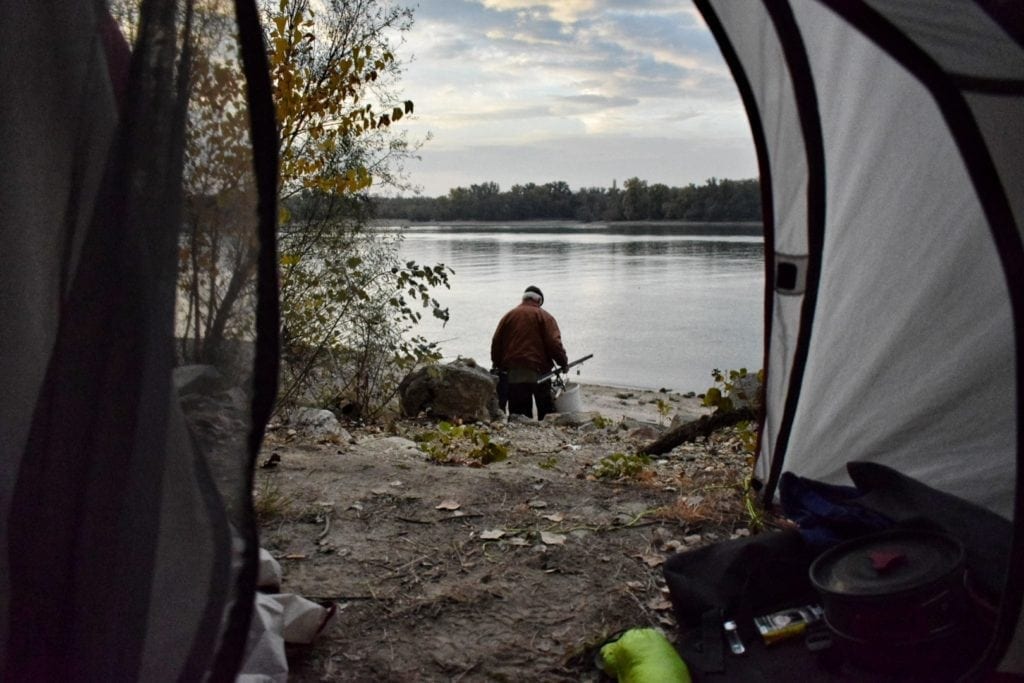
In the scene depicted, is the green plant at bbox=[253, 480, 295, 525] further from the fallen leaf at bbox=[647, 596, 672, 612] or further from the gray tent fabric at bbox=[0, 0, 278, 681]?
the gray tent fabric at bbox=[0, 0, 278, 681]

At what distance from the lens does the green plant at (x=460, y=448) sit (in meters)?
5.83

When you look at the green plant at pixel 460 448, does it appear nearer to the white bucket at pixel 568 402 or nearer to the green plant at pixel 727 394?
the green plant at pixel 727 394

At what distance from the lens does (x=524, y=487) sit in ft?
15.2

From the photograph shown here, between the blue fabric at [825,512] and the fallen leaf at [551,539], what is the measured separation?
103 centimetres

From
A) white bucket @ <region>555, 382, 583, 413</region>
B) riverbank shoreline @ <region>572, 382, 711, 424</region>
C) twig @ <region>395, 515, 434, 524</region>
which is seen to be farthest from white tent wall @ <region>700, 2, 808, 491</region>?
riverbank shoreline @ <region>572, 382, 711, 424</region>

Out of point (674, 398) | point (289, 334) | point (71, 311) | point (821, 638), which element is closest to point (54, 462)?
point (71, 311)

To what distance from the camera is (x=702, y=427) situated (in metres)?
6.43

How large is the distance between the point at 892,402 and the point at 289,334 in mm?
4757

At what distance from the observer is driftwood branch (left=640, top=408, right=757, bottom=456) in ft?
20.7

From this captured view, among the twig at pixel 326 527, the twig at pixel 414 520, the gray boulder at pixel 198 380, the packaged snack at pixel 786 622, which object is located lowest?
the packaged snack at pixel 786 622

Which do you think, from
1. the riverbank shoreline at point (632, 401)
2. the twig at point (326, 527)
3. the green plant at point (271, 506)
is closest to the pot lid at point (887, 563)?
the twig at point (326, 527)

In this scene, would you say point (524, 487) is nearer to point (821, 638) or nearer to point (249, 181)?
point (821, 638)

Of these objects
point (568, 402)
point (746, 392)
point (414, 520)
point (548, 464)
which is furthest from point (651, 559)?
point (568, 402)

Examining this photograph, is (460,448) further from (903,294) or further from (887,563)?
(887,563)
